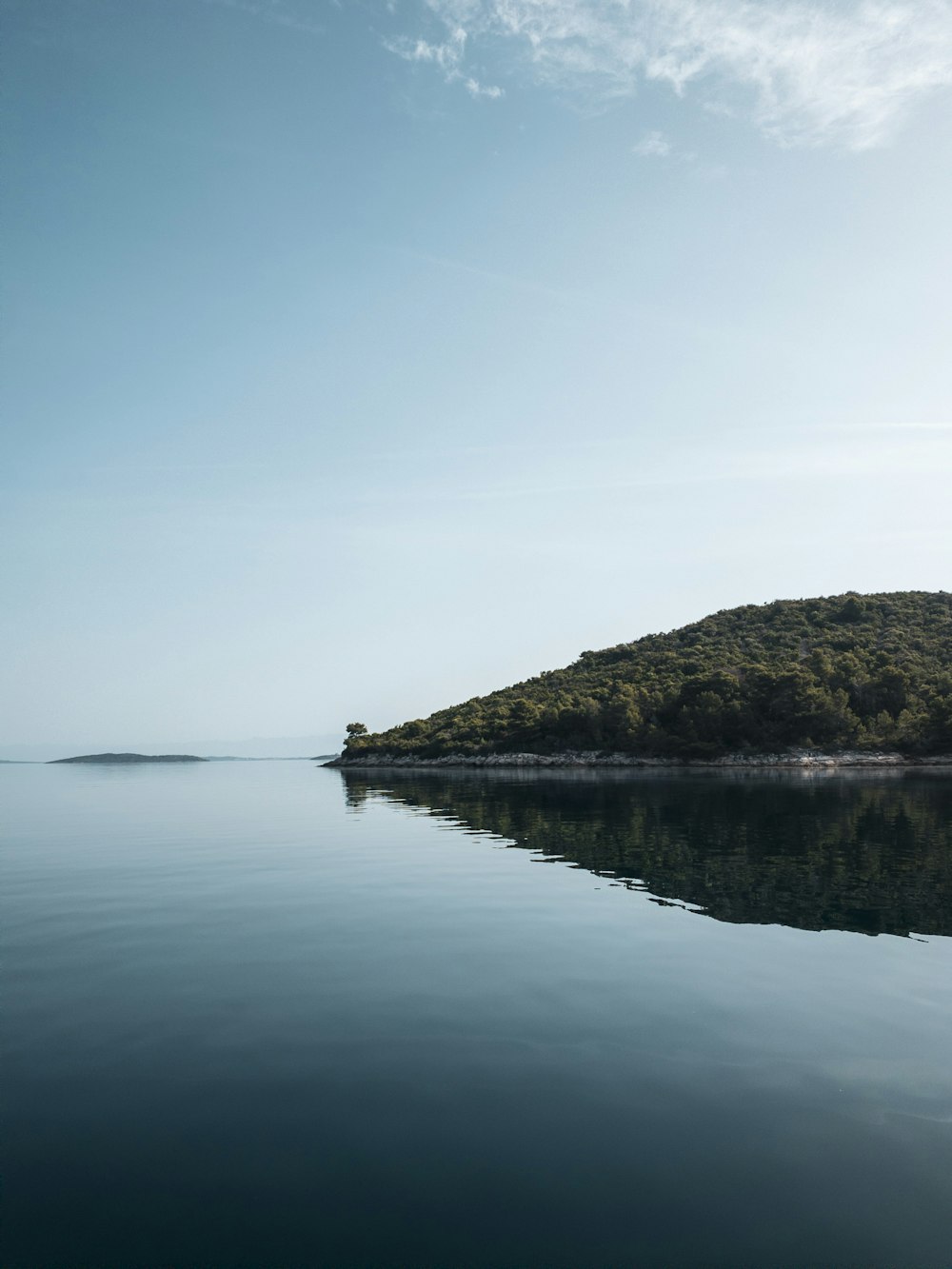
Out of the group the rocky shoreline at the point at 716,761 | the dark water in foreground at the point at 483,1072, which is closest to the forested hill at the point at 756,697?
the rocky shoreline at the point at 716,761

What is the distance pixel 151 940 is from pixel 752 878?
19.4m

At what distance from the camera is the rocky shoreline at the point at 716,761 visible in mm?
111812

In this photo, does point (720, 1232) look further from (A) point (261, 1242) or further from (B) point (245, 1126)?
(B) point (245, 1126)

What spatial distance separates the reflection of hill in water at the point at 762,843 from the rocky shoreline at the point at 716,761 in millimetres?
41184

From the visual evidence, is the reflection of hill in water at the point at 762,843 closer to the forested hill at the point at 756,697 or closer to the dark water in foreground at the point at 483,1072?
the dark water in foreground at the point at 483,1072

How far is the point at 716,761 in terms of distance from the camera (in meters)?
124

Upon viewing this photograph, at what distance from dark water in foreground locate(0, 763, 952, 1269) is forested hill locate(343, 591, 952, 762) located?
348 feet

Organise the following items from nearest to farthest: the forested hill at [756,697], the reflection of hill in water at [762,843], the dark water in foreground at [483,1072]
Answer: the dark water in foreground at [483,1072], the reflection of hill in water at [762,843], the forested hill at [756,697]

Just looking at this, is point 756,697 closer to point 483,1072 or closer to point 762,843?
point 762,843

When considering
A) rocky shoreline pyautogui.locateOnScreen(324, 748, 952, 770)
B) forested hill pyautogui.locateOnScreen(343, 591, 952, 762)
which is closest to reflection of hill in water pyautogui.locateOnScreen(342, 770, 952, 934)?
rocky shoreline pyautogui.locateOnScreen(324, 748, 952, 770)

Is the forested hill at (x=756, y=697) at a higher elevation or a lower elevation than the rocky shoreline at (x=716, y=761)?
higher

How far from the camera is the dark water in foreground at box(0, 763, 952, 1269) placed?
24.1ft

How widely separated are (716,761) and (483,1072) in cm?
12138

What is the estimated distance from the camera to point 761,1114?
955cm
